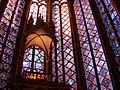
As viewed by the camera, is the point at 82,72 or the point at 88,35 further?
the point at 88,35

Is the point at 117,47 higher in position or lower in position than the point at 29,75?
higher

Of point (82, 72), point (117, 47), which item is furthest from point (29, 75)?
point (117, 47)

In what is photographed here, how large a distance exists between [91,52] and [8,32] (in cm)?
384

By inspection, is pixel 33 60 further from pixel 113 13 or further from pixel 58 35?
pixel 113 13

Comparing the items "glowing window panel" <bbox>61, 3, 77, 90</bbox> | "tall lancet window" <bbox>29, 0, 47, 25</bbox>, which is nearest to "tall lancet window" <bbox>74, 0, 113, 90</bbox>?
"glowing window panel" <bbox>61, 3, 77, 90</bbox>

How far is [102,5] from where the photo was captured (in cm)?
1235

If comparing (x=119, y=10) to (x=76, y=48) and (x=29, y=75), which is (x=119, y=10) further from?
(x=29, y=75)

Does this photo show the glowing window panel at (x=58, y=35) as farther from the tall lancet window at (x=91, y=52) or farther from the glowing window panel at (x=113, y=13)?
→ the glowing window panel at (x=113, y=13)

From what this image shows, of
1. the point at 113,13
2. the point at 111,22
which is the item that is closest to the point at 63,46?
the point at 111,22

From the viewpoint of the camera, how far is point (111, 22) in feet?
36.4

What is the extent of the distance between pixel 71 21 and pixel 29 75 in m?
6.20

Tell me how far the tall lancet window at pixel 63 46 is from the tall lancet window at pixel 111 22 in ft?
6.46

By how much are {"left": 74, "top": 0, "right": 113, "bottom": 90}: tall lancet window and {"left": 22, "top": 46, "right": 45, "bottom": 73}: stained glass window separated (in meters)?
1.89

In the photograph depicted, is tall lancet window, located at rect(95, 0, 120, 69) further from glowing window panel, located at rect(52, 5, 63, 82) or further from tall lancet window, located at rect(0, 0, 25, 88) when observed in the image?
tall lancet window, located at rect(0, 0, 25, 88)
